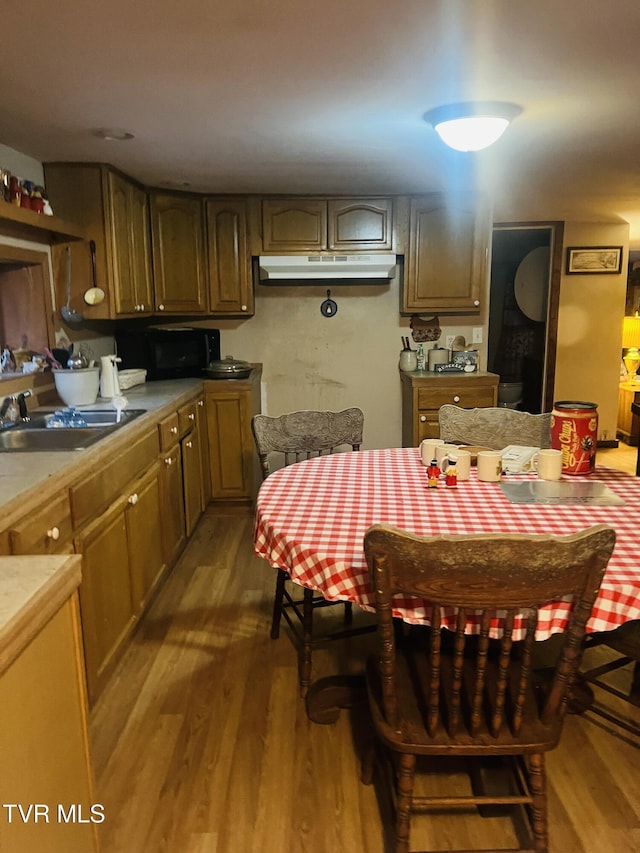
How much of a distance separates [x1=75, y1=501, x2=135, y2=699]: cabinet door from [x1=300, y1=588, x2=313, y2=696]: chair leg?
0.69 metres

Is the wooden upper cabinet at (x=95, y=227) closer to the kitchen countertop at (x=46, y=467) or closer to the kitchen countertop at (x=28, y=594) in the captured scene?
the kitchen countertop at (x=46, y=467)

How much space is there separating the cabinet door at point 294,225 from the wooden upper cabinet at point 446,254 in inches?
24.4

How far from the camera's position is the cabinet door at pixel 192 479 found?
133 inches

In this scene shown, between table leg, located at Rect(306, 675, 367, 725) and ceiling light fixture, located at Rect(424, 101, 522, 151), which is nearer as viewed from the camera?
table leg, located at Rect(306, 675, 367, 725)

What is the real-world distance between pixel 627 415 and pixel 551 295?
157 centimetres

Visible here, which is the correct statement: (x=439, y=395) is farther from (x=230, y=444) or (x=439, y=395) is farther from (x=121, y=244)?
(x=121, y=244)

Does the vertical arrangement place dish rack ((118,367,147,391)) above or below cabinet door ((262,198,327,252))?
below

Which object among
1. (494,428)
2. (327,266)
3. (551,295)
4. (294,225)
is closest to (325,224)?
(294,225)

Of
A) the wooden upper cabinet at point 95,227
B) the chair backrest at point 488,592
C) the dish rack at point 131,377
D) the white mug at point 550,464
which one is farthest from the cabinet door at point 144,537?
the white mug at point 550,464

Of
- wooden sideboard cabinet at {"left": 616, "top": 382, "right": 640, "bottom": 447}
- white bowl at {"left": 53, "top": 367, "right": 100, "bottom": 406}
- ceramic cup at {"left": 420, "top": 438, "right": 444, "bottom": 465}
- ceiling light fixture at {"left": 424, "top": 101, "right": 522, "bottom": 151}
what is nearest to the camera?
ceramic cup at {"left": 420, "top": 438, "right": 444, "bottom": 465}

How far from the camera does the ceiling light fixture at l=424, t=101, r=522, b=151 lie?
231 cm

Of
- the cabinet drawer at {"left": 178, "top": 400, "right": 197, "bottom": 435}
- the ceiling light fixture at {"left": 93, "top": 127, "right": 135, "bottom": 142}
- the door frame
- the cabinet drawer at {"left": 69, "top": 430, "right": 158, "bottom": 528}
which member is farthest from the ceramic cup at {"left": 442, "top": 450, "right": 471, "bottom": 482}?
the door frame

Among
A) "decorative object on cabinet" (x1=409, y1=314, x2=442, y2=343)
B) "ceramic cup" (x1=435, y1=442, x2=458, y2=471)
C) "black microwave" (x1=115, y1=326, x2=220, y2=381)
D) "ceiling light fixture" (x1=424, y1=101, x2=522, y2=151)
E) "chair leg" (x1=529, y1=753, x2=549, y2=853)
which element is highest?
"ceiling light fixture" (x1=424, y1=101, x2=522, y2=151)

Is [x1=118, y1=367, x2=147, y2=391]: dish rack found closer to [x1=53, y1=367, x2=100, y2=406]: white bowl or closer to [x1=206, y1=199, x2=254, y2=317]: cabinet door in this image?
[x1=53, y1=367, x2=100, y2=406]: white bowl
